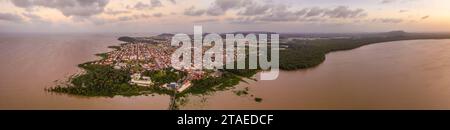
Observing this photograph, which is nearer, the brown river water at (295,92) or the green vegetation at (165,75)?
the brown river water at (295,92)

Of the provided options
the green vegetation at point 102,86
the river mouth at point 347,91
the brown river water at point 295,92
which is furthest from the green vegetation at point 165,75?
the river mouth at point 347,91

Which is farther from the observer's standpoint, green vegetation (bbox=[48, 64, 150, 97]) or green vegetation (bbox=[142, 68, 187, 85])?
green vegetation (bbox=[142, 68, 187, 85])

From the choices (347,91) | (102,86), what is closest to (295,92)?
(347,91)

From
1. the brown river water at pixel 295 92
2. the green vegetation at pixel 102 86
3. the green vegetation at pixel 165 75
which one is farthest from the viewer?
the green vegetation at pixel 165 75

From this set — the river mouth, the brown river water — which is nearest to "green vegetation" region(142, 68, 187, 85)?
the brown river water

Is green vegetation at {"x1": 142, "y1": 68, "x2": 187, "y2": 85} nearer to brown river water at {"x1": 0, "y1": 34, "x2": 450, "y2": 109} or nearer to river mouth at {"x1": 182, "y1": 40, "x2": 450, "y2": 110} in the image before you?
brown river water at {"x1": 0, "y1": 34, "x2": 450, "y2": 109}

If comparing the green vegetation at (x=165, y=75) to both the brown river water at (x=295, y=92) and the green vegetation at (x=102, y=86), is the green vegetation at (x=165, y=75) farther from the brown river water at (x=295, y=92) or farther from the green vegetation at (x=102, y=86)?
the brown river water at (x=295, y=92)

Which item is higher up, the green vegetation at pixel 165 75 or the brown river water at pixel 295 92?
the green vegetation at pixel 165 75

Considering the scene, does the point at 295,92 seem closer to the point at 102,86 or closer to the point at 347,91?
the point at 347,91

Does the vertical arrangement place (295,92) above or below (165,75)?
below

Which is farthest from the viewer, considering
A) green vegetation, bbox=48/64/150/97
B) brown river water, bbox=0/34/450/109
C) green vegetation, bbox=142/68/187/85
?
green vegetation, bbox=142/68/187/85

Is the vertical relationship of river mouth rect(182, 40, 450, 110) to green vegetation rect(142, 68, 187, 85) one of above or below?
below
